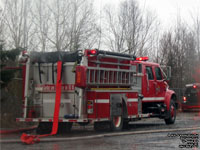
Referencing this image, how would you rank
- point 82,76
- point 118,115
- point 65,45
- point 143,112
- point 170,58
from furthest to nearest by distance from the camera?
point 170,58 → point 65,45 → point 143,112 → point 118,115 → point 82,76

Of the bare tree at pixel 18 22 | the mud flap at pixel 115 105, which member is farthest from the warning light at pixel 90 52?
the bare tree at pixel 18 22

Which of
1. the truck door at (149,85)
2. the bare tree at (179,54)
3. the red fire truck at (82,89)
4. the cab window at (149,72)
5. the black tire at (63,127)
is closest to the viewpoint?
the red fire truck at (82,89)

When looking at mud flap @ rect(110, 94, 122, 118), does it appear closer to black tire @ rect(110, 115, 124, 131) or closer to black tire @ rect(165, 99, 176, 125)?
black tire @ rect(110, 115, 124, 131)

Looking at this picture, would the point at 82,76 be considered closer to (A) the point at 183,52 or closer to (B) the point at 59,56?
(B) the point at 59,56

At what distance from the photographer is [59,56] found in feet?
41.3

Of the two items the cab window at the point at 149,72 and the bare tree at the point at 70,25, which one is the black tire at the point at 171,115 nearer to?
the cab window at the point at 149,72

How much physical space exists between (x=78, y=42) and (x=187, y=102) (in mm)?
9169

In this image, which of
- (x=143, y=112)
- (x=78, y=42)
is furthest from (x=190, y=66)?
(x=143, y=112)

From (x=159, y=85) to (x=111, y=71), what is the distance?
12.7 ft

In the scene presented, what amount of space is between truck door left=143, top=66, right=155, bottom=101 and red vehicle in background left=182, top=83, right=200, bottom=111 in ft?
34.3

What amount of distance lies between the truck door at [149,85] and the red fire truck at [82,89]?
1.32 m

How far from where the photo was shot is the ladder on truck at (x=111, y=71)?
1260 cm

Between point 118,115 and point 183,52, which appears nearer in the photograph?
point 118,115

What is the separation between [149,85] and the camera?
1595 cm
